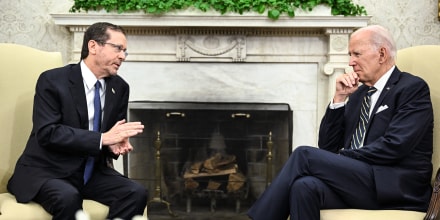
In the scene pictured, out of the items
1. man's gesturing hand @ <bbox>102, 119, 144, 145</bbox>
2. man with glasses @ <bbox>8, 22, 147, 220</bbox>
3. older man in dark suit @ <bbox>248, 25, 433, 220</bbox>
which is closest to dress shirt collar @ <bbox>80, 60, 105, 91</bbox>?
man with glasses @ <bbox>8, 22, 147, 220</bbox>

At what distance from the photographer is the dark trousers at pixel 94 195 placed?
299 cm

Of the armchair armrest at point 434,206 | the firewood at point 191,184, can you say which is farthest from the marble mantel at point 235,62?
the armchair armrest at point 434,206

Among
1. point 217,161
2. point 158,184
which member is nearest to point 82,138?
point 158,184

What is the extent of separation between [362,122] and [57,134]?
4.84 feet

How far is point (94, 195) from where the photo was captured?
128 inches

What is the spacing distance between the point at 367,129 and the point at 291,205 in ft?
1.88

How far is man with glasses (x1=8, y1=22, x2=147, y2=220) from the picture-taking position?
3107mm

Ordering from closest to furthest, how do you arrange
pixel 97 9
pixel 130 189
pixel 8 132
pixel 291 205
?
1. pixel 291 205
2. pixel 130 189
3. pixel 8 132
4. pixel 97 9

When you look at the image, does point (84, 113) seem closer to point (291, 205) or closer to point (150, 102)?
point (291, 205)

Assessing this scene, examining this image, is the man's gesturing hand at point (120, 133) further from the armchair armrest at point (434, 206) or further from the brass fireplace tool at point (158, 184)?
the brass fireplace tool at point (158, 184)

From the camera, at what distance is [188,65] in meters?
5.30

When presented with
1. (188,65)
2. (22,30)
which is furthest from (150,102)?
(22,30)

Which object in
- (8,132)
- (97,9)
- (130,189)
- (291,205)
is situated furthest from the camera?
(97,9)

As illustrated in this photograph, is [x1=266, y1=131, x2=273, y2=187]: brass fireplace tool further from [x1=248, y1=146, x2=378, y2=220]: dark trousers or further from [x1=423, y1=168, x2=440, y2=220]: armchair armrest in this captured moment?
[x1=423, y1=168, x2=440, y2=220]: armchair armrest
